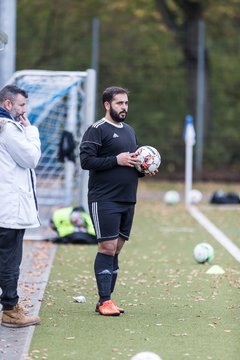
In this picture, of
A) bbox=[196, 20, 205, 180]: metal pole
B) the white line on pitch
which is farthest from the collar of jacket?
bbox=[196, 20, 205, 180]: metal pole

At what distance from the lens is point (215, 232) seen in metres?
15.4

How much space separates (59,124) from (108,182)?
795cm

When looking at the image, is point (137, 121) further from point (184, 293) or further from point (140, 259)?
point (184, 293)

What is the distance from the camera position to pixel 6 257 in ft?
26.5

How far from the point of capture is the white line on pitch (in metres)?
13.3

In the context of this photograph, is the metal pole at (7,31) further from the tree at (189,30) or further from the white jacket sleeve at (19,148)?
the tree at (189,30)

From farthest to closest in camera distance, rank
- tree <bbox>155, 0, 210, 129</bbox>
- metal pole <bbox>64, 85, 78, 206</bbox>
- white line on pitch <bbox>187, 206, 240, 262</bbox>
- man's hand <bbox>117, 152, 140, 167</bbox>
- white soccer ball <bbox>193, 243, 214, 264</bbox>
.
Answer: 1. tree <bbox>155, 0, 210, 129</bbox>
2. metal pole <bbox>64, 85, 78, 206</bbox>
3. white line on pitch <bbox>187, 206, 240, 262</bbox>
4. white soccer ball <bbox>193, 243, 214, 264</bbox>
5. man's hand <bbox>117, 152, 140, 167</bbox>

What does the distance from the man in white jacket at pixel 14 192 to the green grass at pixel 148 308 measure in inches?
13.3

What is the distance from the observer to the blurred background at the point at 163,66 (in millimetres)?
24219

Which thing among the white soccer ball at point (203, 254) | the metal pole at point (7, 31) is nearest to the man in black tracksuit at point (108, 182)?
the white soccer ball at point (203, 254)

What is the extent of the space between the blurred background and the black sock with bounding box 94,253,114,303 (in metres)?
14.8

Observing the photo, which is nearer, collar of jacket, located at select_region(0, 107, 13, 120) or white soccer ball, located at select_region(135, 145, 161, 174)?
collar of jacket, located at select_region(0, 107, 13, 120)

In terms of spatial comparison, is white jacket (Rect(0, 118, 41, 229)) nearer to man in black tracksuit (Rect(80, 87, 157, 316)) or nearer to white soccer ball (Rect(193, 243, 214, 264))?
man in black tracksuit (Rect(80, 87, 157, 316))

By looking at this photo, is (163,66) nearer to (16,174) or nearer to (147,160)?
(147,160)
